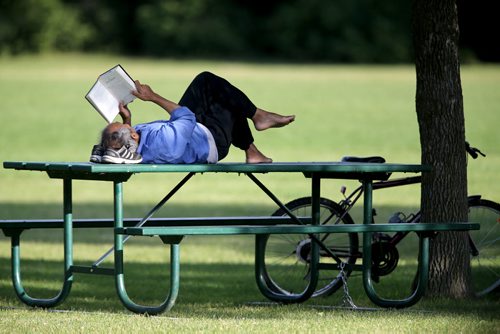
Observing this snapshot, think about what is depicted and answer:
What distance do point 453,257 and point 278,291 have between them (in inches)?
47.9

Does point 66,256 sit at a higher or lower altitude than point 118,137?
lower

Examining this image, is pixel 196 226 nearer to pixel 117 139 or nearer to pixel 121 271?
pixel 121 271

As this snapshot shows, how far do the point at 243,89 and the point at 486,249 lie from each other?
31292mm

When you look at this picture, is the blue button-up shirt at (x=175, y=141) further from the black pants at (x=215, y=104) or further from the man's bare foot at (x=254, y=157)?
Result: the man's bare foot at (x=254, y=157)

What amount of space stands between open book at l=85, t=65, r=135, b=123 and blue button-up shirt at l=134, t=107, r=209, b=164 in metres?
0.21

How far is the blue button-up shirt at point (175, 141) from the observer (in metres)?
7.13

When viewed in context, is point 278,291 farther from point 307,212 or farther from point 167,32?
point 167,32

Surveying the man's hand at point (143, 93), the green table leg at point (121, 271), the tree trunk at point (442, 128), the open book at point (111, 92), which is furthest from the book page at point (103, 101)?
the tree trunk at point (442, 128)

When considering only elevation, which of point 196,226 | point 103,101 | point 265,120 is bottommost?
point 196,226

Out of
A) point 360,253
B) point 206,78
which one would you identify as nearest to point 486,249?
point 360,253

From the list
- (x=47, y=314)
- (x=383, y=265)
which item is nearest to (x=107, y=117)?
(x=47, y=314)

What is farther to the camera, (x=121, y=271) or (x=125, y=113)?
(x=125, y=113)

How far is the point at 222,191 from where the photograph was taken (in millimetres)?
19328

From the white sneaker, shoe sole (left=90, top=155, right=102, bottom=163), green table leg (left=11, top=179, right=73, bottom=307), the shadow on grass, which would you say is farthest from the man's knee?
the shadow on grass
